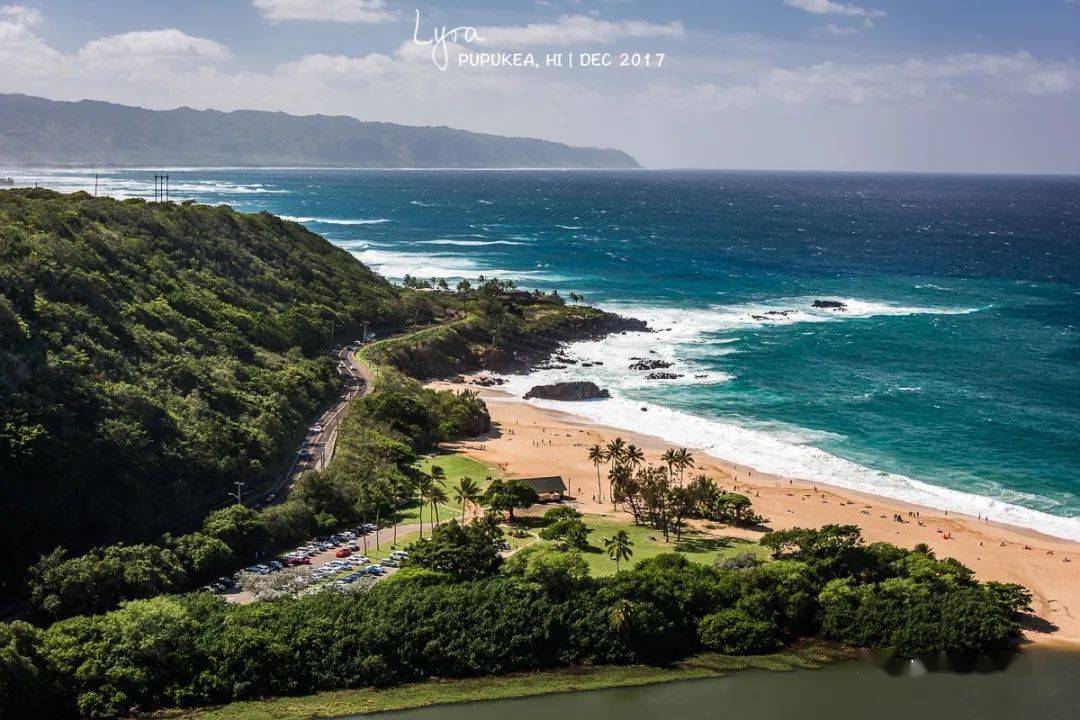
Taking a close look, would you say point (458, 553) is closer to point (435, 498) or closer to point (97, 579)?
point (435, 498)

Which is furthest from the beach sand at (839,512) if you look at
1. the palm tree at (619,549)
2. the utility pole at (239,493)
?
the utility pole at (239,493)

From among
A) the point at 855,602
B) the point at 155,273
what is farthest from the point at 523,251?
the point at 855,602

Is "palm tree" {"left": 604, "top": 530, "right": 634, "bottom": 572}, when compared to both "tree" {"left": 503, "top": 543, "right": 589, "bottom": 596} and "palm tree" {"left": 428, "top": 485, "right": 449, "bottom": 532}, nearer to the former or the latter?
"tree" {"left": 503, "top": 543, "right": 589, "bottom": 596}

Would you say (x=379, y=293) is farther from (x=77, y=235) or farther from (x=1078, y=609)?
(x=1078, y=609)

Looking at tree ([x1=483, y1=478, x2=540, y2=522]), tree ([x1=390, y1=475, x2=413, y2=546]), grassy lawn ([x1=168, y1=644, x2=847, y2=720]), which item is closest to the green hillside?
tree ([x1=390, y1=475, x2=413, y2=546])

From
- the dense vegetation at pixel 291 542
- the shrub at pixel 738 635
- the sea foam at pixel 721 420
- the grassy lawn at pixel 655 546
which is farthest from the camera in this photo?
the sea foam at pixel 721 420

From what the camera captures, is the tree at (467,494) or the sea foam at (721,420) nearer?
the tree at (467,494)

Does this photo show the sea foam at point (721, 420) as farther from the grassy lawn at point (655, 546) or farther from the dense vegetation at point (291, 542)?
the grassy lawn at point (655, 546)
